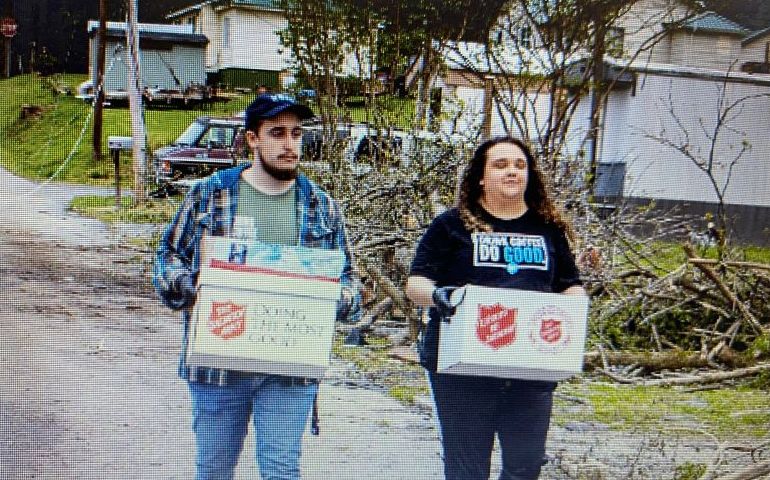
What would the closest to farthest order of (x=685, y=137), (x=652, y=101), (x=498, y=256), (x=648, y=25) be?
1. (x=498, y=256)
2. (x=648, y=25)
3. (x=652, y=101)
4. (x=685, y=137)

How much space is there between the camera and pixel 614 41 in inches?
94.7

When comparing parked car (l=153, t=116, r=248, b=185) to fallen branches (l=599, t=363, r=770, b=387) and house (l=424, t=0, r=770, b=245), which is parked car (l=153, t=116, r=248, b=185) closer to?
house (l=424, t=0, r=770, b=245)

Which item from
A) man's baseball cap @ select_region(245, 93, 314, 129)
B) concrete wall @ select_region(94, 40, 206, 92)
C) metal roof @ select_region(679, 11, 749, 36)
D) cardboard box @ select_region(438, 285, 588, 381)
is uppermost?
metal roof @ select_region(679, 11, 749, 36)

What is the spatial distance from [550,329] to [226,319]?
1.77ft

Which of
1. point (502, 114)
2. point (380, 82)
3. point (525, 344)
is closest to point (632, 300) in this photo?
point (502, 114)

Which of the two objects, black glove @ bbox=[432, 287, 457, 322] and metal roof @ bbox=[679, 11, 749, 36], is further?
metal roof @ bbox=[679, 11, 749, 36]

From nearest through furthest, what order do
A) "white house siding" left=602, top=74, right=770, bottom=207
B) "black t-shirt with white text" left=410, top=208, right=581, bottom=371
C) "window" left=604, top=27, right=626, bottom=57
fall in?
"black t-shirt with white text" left=410, top=208, right=581, bottom=371 < "window" left=604, top=27, right=626, bottom=57 < "white house siding" left=602, top=74, right=770, bottom=207

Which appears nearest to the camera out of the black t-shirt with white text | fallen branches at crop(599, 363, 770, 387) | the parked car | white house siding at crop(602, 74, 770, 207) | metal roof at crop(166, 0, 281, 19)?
the black t-shirt with white text

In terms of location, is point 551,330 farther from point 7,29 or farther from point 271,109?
point 7,29

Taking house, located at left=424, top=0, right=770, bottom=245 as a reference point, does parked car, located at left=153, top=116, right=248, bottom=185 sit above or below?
below

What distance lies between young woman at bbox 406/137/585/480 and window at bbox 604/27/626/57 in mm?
733

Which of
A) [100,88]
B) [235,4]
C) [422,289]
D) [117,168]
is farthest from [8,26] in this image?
[422,289]

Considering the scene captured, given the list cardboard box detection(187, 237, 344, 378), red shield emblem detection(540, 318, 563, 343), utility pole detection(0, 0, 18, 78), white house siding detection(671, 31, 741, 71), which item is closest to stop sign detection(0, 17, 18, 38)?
utility pole detection(0, 0, 18, 78)

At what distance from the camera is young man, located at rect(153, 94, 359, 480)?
1.63 m
